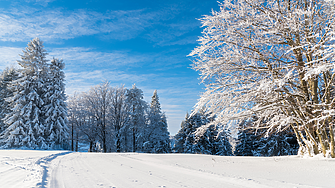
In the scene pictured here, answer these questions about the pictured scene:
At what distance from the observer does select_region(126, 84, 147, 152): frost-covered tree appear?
2623cm

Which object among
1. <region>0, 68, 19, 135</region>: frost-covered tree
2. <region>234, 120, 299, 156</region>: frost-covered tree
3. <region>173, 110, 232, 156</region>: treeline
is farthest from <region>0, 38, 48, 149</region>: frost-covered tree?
<region>234, 120, 299, 156</region>: frost-covered tree

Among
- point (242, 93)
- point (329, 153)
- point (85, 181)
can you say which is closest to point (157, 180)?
point (85, 181)

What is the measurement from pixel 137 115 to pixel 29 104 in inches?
514

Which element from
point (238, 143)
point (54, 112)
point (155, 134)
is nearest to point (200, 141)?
point (238, 143)

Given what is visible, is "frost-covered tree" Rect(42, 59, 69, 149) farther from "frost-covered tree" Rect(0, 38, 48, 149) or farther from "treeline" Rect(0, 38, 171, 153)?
"frost-covered tree" Rect(0, 38, 48, 149)

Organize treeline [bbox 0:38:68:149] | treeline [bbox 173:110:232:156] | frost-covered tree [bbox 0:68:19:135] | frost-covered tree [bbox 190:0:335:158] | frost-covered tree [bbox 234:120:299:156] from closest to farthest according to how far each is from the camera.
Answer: frost-covered tree [bbox 190:0:335:158] → frost-covered tree [bbox 234:120:299:156] → treeline [bbox 0:38:68:149] → frost-covered tree [bbox 0:68:19:135] → treeline [bbox 173:110:232:156]

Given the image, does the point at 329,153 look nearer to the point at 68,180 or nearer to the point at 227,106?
the point at 227,106

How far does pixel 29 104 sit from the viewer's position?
23.0 meters

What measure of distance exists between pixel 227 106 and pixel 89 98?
2353cm

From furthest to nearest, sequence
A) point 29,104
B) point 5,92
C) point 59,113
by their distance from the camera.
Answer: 1. point 5,92
2. point 59,113
3. point 29,104

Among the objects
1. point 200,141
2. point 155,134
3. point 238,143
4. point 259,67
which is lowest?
point 238,143

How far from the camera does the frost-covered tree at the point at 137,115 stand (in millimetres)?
26234

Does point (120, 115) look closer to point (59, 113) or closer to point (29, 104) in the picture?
point (59, 113)

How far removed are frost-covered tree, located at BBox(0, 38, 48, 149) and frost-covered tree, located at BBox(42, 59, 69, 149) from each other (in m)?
0.60
